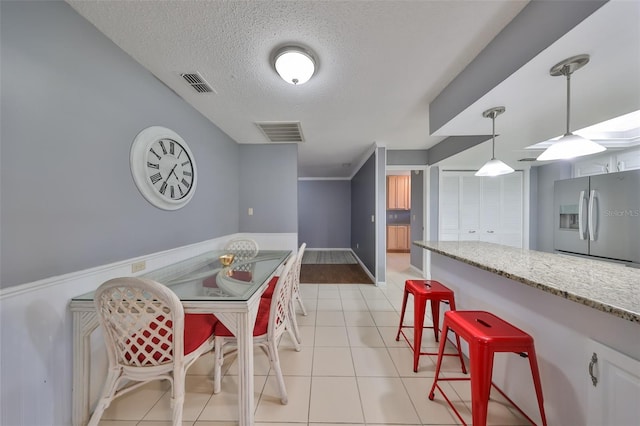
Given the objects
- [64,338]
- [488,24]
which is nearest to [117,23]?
[64,338]

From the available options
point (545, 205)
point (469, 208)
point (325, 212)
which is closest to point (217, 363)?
point (469, 208)

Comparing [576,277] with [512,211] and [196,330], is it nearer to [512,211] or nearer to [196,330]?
[196,330]

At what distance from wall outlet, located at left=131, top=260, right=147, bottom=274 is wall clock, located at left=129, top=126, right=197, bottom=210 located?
48 centimetres

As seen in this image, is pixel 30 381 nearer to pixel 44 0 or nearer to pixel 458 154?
pixel 44 0

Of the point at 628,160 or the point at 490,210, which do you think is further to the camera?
the point at 490,210

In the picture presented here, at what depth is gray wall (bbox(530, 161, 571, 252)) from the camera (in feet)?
12.0

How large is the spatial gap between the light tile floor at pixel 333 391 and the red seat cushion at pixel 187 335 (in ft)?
1.62

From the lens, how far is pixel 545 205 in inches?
149

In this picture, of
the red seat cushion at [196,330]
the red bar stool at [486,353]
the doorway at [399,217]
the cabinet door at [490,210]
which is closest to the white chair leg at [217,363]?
the red seat cushion at [196,330]

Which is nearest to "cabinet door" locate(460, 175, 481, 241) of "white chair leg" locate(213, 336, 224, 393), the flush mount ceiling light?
the flush mount ceiling light

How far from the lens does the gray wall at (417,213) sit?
14.1ft

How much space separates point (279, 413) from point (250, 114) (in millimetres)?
2738

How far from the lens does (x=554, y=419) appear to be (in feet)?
3.64

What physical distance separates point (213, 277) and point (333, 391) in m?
1.16
